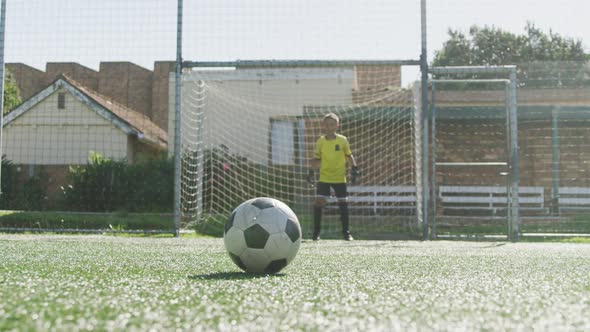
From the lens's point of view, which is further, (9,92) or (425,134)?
(9,92)

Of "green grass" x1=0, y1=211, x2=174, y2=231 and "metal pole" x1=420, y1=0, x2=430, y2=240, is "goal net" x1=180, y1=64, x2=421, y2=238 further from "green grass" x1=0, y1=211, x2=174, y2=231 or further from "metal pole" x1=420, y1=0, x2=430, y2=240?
"metal pole" x1=420, y1=0, x2=430, y2=240

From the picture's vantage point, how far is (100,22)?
9219mm

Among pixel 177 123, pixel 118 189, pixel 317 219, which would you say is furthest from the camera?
pixel 118 189

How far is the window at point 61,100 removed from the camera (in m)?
17.3

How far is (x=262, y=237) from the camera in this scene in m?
3.16

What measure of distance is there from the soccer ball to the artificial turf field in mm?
112

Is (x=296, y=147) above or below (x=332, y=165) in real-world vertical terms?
above

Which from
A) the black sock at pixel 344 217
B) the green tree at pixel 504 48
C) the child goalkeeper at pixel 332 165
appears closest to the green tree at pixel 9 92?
the child goalkeeper at pixel 332 165

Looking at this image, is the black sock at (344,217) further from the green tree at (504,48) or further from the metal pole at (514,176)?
Result: the green tree at (504,48)

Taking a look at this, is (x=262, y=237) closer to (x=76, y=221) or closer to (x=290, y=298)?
(x=290, y=298)

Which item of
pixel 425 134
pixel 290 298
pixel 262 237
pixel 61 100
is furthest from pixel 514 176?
pixel 61 100

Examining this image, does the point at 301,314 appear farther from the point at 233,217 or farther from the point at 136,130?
the point at 136,130

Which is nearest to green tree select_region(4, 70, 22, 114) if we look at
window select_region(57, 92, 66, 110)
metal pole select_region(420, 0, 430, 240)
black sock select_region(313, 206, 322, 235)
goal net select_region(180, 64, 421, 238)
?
window select_region(57, 92, 66, 110)

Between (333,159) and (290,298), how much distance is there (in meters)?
5.72
